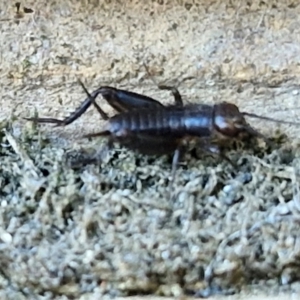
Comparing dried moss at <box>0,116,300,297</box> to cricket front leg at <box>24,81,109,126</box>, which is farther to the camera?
cricket front leg at <box>24,81,109,126</box>

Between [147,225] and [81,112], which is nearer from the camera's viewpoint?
[147,225]

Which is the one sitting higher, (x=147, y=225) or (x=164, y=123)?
(x=164, y=123)

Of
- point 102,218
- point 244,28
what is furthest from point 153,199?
point 244,28

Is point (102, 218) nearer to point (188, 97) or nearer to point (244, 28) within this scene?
point (188, 97)

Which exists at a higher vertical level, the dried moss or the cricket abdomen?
the cricket abdomen

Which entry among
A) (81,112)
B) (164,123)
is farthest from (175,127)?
(81,112)

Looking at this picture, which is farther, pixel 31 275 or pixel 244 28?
pixel 244 28

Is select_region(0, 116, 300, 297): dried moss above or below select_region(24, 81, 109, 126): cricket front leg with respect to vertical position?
below

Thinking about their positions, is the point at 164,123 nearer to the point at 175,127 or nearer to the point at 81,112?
the point at 175,127

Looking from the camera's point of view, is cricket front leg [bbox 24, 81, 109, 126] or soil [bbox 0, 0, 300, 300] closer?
soil [bbox 0, 0, 300, 300]
